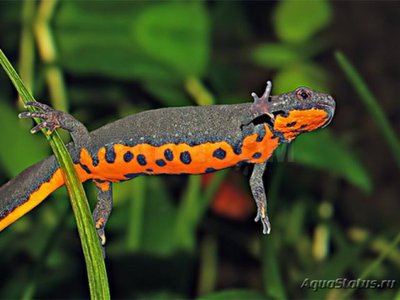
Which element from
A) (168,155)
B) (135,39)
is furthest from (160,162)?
(135,39)

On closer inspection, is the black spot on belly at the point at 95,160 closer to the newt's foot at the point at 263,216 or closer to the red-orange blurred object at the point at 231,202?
the newt's foot at the point at 263,216

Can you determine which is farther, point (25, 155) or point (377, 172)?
point (377, 172)

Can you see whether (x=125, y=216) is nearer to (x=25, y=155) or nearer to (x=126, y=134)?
(x=25, y=155)

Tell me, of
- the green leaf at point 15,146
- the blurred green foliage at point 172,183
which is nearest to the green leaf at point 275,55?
the blurred green foliage at point 172,183

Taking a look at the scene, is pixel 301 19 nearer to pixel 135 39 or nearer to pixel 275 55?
pixel 275 55

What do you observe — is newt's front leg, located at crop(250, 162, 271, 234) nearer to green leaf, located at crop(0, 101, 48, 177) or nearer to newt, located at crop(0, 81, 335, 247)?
newt, located at crop(0, 81, 335, 247)

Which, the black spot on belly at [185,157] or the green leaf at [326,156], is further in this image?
the green leaf at [326,156]

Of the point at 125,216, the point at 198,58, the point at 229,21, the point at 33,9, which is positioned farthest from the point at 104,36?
the point at 229,21

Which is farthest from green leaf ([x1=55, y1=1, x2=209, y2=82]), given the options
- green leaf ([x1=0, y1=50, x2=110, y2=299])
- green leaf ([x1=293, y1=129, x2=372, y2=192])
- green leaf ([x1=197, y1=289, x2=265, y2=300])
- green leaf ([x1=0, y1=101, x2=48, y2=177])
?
green leaf ([x1=0, y1=50, x2=110, y2=299])
